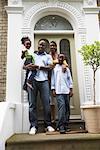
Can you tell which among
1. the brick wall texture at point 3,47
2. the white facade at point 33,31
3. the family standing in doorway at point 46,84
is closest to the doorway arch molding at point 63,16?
the white facade at point 33,31

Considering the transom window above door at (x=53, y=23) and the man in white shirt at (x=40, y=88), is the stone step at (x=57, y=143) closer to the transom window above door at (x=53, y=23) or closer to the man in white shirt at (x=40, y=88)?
the man in white shirt at (x=40, y=88)

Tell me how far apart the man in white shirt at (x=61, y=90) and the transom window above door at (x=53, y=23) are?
158 cm

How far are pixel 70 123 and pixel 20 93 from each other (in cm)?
125

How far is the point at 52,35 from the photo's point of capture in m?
5.59

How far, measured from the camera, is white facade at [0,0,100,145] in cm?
486

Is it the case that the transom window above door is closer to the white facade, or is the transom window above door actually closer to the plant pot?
the white facade

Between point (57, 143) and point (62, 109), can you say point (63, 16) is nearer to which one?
point (62, 109)

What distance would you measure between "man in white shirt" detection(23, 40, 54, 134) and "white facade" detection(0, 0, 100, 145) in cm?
68

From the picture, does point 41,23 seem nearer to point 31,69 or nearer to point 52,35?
point 52,35

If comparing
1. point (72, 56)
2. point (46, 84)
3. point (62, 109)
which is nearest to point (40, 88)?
point (46, 84)

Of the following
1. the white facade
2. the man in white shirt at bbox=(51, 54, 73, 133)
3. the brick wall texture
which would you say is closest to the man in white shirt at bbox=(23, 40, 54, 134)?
the man in white shirt at bbox=(51, 54, 73, 133)

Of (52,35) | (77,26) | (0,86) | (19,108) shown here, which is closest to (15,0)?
(52,35)

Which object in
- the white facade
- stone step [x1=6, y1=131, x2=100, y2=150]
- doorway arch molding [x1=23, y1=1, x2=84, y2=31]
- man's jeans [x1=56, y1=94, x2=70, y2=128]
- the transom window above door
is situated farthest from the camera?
the transom window above door

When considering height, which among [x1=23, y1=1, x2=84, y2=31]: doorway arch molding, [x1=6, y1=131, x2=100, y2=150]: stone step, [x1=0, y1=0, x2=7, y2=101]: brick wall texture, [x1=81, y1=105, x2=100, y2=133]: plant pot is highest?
[x1=23, y1=1, x2=84, y2=31]: doorway arch molding
